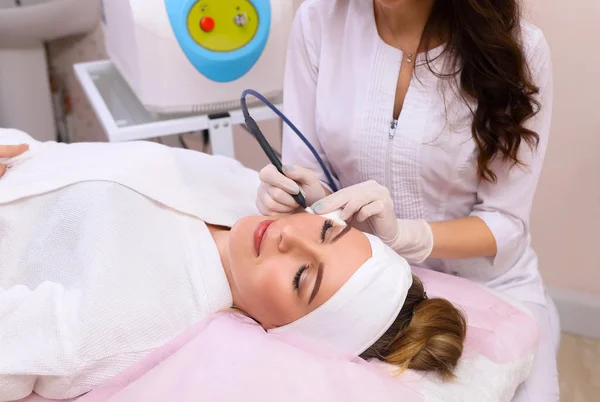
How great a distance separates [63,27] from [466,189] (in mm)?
1753

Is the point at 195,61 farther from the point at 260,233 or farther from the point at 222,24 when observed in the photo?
the point at 260,233

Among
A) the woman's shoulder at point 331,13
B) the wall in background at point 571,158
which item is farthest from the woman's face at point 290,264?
the wall in background at point 571,158

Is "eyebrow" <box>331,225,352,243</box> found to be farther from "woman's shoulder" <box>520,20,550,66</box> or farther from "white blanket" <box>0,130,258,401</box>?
"woman's shoulder" <box>520,20,550,66</box>

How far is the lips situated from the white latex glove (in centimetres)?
9

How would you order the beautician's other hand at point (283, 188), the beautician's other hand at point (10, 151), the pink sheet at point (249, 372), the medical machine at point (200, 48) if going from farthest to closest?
the medical machine at point (200, 48)
the beautician's other hand at point (10, 151)
the beautician's other hand at point (283, 188)
the pink sheet at point (249, 372)

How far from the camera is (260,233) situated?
1.00m

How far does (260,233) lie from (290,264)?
3.3 inches

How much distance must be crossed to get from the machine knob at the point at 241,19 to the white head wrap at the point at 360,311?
769 millimetres

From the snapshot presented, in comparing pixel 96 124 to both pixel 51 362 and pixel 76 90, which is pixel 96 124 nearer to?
pixel 76 90

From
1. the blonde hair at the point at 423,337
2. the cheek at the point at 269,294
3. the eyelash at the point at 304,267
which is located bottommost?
the blonde hair at the point at 423,337

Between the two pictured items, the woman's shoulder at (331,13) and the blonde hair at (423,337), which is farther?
the woman's shoulder at (331,13)

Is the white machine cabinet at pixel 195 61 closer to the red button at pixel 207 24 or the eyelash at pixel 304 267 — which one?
the red button at pixel 207 24

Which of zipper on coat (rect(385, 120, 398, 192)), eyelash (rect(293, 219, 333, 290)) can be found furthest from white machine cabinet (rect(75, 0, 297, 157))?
eyelash (rect(293, 219, 333, 290))

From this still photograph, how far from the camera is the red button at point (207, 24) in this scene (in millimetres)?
1393
